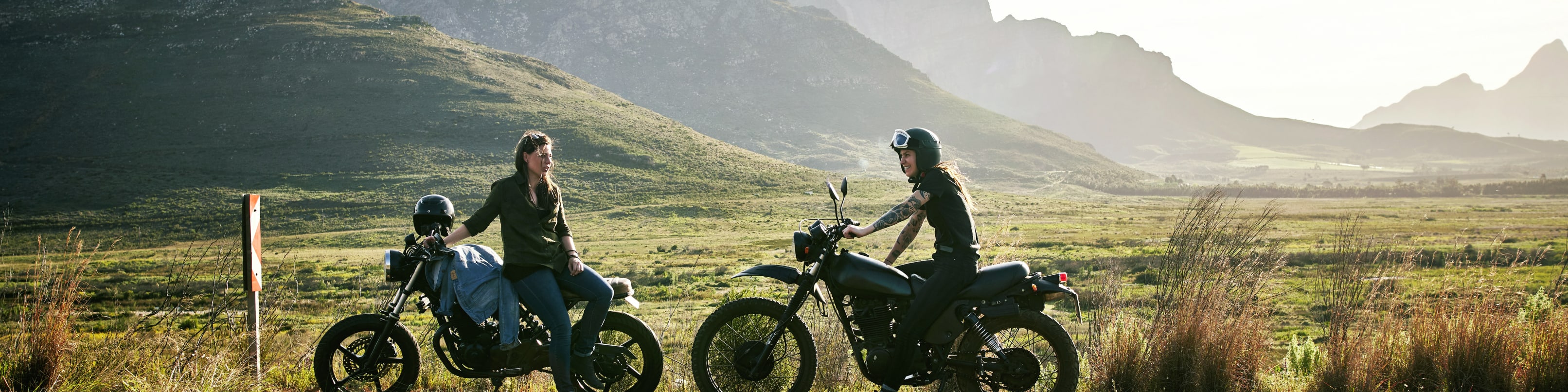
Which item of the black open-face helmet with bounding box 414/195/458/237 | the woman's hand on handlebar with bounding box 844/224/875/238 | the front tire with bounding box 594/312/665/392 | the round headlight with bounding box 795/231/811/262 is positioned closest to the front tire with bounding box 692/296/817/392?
the front tire with bounding box 594/312/665/392

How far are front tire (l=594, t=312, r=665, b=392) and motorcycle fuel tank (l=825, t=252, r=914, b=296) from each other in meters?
1.42

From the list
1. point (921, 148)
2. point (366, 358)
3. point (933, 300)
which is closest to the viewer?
point (933, 300)

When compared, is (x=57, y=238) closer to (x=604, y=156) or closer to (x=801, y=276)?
(x=604, y=156)

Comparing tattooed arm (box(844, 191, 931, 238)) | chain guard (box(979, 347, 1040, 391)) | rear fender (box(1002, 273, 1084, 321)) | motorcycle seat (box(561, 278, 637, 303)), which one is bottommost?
chain guard (box(979, 347, 1040, 391))

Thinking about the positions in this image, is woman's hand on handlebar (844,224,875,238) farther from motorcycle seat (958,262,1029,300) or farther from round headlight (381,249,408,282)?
round headlight (381,249,408,282)

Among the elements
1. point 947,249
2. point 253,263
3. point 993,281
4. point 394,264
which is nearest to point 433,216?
point 394,264

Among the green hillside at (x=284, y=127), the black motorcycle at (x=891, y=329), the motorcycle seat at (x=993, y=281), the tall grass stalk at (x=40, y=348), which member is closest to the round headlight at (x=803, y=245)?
the black motorcycle at (x=891, y=329)

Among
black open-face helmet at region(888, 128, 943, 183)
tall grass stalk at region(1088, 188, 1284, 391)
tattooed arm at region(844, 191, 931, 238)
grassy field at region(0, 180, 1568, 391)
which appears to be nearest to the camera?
tattooed arm at region(844, 191, 931, 238)

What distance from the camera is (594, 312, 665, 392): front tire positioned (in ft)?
18.6

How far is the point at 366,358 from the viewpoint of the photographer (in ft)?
18.5

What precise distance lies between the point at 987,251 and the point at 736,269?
3003cm

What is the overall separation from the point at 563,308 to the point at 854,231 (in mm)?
2019

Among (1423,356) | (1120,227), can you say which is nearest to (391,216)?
(1120,227)

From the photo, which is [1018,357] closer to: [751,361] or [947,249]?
[947,249]
